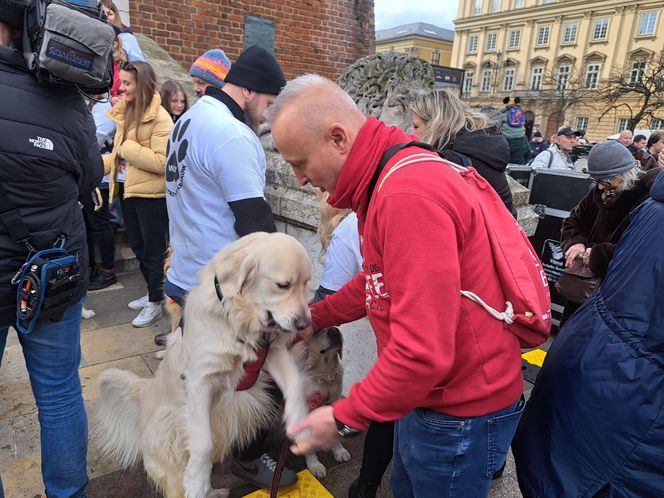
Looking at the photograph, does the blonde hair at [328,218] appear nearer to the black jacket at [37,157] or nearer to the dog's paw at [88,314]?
the black jacket at [37,157]

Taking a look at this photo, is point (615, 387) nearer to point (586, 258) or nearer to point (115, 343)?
point (586, 258)

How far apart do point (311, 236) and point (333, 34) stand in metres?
10.1

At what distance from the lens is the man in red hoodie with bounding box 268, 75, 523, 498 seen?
47.0 inches

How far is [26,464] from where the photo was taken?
2.86 meters

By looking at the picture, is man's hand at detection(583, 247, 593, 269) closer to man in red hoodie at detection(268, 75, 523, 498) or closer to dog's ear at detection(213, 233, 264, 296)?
man in red hoodie at detection(268, 75, 523, 498)

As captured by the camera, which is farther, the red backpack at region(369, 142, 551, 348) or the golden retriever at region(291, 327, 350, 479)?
the golden retriever at region(291, 327, 350, 479)

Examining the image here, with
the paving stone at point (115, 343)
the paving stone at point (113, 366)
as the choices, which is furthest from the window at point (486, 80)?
the paving stone at point (113, 366)

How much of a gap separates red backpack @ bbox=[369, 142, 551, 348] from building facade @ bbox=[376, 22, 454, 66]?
82.1 meters

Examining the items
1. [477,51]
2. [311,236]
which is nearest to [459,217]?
[311,236]

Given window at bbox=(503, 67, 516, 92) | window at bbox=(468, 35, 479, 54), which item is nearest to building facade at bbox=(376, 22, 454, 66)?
window at bbox=(468, 35, 479, 54)

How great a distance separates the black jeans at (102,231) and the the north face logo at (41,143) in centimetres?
361

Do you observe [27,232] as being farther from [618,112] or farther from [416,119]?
[618,112]

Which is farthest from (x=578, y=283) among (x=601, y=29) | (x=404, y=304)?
(x=601, y=29)

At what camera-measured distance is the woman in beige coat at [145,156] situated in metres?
4.35
